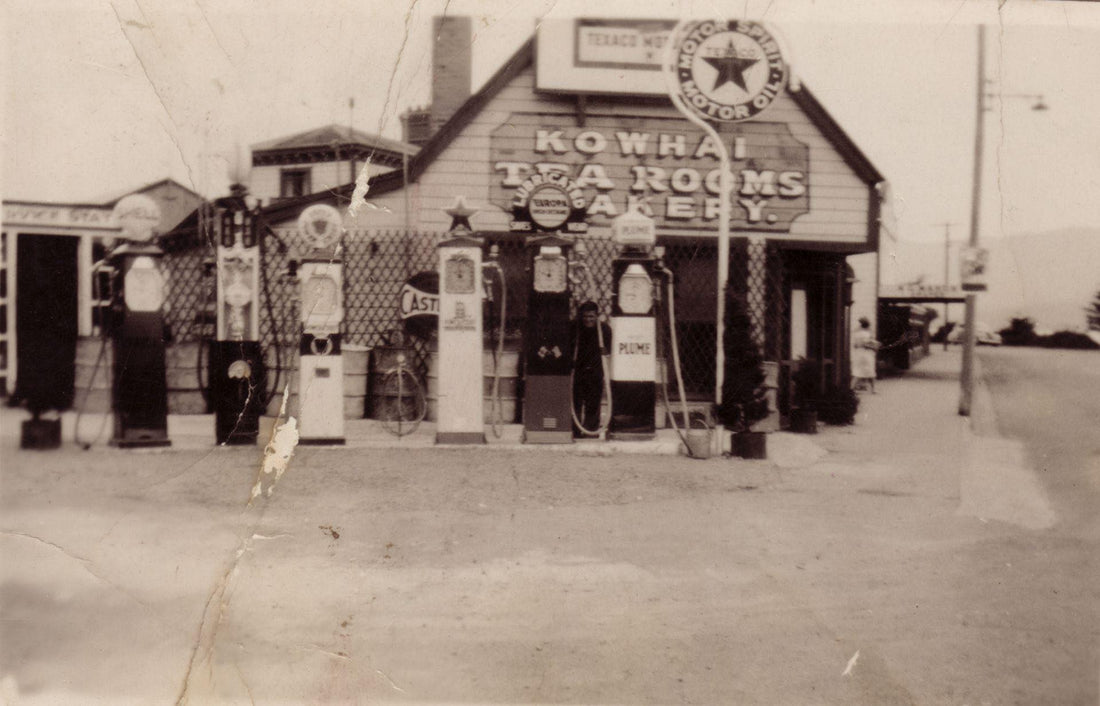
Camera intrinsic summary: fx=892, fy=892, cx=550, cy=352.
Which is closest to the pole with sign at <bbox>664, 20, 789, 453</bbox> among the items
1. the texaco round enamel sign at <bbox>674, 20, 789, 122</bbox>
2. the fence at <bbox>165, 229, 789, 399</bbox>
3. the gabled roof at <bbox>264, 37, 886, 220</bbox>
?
the texaco round enamel sign at <bbox>674, 20, 789, 122</bbox>

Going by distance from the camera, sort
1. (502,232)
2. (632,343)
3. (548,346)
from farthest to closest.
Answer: (632,343) → (548,346) → (502,232)

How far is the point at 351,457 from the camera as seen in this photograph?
4.21 m

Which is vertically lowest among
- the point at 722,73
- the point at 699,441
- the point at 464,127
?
the point at 699,441

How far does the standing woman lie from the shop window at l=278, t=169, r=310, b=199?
9.44 ft

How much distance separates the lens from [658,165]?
4.44 meters

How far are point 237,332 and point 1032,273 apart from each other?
148 inches

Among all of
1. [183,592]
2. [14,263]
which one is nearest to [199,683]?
[183,592]

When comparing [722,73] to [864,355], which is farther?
[864,355]

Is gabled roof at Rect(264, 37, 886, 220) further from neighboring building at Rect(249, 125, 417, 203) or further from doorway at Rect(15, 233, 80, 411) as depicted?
doorway at Rect(15, 233, 80, 411)

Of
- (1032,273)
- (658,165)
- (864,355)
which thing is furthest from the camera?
(864,355)

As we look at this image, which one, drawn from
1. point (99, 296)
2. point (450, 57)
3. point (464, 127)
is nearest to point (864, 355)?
point (464, 127)

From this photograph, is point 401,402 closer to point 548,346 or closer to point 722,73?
point 548,346

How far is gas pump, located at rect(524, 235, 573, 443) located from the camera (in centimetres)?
505

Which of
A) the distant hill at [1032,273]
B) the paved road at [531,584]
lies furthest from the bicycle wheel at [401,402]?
the distant hill at [1032,273]
